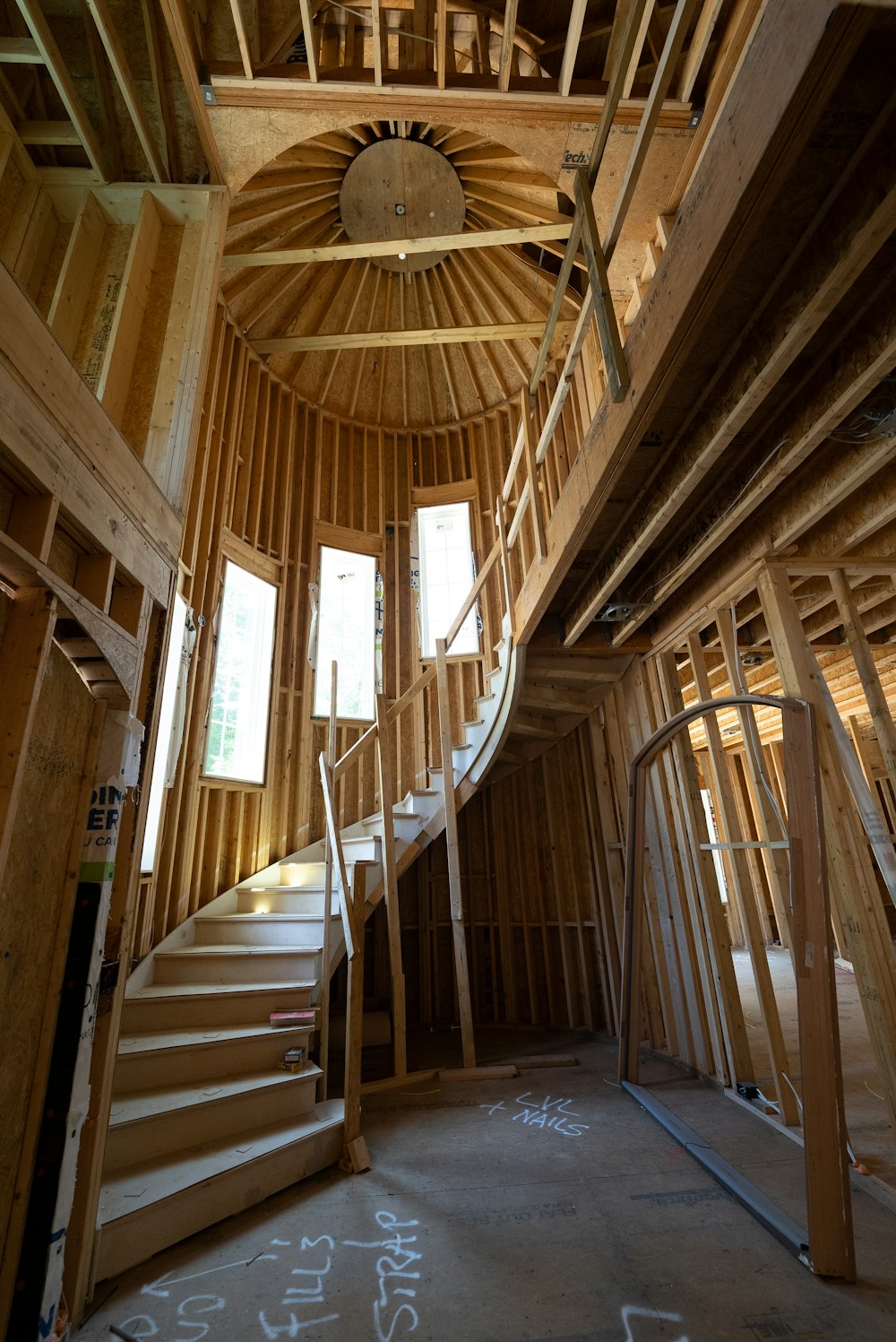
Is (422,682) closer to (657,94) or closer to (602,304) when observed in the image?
(602,304)

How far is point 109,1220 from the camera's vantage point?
101 inches

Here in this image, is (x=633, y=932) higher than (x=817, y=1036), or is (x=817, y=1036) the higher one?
(x=633, y=932)

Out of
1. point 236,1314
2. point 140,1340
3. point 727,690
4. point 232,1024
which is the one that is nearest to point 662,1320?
point 236,1314

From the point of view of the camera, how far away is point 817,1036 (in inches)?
101

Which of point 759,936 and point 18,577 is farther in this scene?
point 759,936

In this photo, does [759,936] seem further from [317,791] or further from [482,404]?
[482,404]

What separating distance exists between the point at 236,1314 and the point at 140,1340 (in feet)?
1.09

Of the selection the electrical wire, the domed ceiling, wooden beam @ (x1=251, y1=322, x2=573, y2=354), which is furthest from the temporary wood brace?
wooden beam @ (x1=251, y1=322, x2=573, y2=354)

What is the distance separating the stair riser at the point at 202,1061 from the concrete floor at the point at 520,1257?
0.71 metres

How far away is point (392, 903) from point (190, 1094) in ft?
6.63

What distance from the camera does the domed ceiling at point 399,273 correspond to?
594 centimetres

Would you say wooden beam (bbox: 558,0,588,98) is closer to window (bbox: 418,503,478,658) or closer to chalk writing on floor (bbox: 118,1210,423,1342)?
window (bbox: 418,503,478,658)

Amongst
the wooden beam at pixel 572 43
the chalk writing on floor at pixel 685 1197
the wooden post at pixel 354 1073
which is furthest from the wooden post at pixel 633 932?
the wooden beam at pixel 572 43

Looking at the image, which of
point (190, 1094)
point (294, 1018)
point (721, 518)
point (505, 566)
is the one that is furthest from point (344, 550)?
point (190, 1094)
